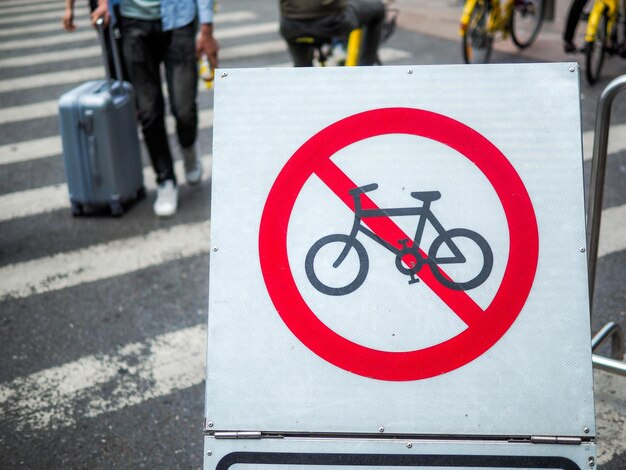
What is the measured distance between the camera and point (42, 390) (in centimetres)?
351

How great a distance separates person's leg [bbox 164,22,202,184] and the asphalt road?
0.61 m

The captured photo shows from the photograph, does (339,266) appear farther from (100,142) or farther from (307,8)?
(307,8)

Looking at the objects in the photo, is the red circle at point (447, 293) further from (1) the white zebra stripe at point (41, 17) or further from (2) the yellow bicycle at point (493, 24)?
(1) the white zebra stripe at point (41, 17)

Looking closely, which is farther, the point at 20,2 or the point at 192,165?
the point at 20,2

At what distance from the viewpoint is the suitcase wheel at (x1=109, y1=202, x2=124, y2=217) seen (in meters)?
5.36

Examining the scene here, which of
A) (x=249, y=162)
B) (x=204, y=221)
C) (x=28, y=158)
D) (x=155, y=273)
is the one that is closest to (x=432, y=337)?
(x=249, y=162)

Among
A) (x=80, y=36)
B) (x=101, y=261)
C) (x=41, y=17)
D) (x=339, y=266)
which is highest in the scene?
(x=339, y=266)

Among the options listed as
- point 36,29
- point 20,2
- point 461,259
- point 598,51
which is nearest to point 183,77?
point 461,259

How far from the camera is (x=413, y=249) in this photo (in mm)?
1997

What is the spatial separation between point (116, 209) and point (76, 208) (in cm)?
30

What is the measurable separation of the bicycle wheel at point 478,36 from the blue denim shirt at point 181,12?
14.9 ft

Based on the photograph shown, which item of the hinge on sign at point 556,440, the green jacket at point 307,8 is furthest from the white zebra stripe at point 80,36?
the hinge on sign at point 556,440

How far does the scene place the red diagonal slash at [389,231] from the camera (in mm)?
1971

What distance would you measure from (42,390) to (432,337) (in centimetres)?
218
